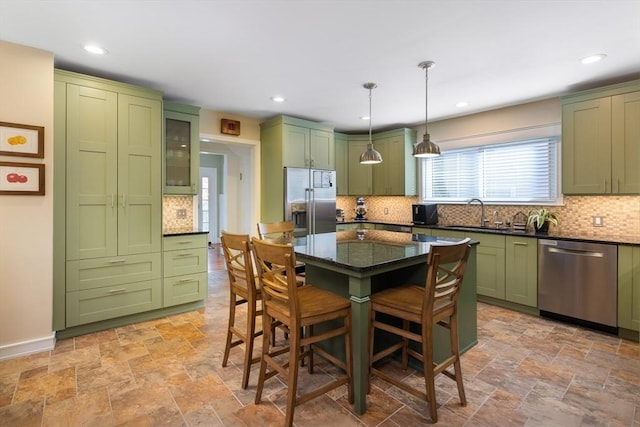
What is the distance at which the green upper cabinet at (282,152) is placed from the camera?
184 inches

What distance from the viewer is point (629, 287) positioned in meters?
2.99

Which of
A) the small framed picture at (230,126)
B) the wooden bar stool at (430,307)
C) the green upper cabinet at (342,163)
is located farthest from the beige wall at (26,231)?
the green upper cabinet at (342,163)

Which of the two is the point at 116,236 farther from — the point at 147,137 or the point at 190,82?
the point at 190,82

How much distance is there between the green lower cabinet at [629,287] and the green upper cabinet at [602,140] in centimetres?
66

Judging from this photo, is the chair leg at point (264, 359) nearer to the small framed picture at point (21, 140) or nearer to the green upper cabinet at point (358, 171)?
the small framed picture at point (21, 140)

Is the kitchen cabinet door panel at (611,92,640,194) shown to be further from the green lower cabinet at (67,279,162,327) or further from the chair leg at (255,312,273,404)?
the green lower cabinet at (67,279,162,327)

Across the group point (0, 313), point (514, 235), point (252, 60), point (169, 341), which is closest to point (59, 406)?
point (169, 341)

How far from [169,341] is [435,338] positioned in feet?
7.51

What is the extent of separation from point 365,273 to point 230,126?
3.55 metres

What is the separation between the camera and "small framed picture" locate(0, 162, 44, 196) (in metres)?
2.58

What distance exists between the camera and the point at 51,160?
277cm

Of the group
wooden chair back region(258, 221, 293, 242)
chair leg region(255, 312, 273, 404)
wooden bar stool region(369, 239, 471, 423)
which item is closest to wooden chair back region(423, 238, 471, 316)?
wooden bar stool region(369, 239, 471, 423)

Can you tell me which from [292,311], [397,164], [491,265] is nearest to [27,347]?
[292,311]

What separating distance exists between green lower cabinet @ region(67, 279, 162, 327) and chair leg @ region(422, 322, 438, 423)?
9.38 ft
